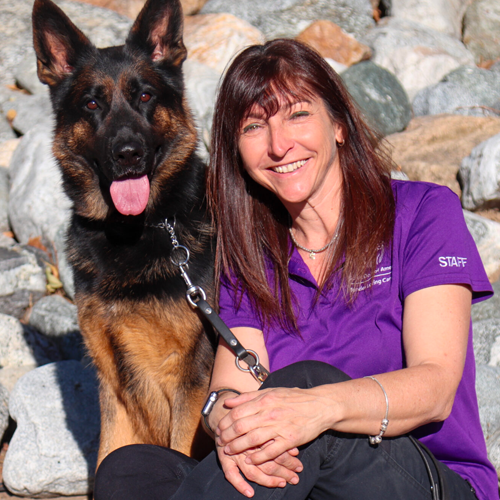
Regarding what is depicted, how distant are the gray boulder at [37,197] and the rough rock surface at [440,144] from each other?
3303mm

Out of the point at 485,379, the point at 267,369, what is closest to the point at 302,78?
the point at 267,369

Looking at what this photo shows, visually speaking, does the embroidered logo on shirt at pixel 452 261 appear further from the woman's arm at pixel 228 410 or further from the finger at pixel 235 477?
the finger at pixel 235 477

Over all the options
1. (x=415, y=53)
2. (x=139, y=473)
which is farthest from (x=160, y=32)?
(x=415, y=53)

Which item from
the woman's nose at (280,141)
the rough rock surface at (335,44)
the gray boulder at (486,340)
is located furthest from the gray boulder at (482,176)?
the woman's nose at (280,141)

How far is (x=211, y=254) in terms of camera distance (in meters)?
2.73

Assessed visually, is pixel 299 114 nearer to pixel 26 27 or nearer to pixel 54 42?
pixel 54 42

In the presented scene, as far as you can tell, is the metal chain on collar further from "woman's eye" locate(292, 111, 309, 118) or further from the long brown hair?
"woman's eye" locate(292, 111, 309, 118)

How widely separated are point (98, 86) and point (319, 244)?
1417mm

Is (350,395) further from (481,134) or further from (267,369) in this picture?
(481,134)

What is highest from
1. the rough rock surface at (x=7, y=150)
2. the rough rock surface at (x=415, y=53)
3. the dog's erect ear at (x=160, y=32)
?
the dog's erect ear at (x=160, y=32)

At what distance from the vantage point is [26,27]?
25.2 feet

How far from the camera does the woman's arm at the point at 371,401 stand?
5.31ft

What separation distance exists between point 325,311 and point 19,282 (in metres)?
3.50

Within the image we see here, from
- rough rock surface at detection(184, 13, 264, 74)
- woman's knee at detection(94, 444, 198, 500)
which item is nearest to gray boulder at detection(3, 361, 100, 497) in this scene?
woman's knee at detection(94, 444, 198, 500)
